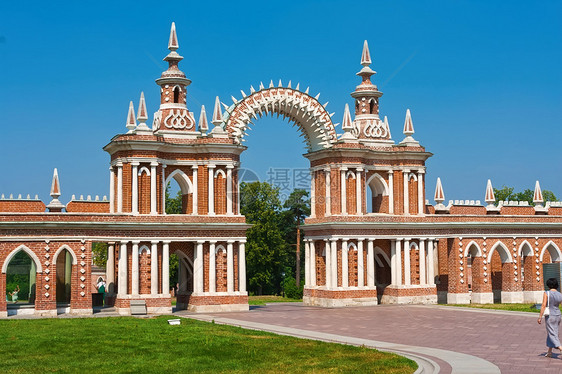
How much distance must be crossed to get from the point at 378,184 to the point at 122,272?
620 inches

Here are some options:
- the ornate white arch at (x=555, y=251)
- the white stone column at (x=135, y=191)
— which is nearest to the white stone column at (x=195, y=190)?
the white stone column at (x=135, y=191)

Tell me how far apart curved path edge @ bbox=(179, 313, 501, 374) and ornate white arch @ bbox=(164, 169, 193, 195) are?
10615 millimetres

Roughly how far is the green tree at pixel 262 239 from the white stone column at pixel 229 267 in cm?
1894

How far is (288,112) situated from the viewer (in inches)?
1587

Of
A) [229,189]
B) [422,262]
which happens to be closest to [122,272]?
[229,189]

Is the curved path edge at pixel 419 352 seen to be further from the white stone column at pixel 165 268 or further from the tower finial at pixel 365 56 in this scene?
the tower finial at pixel 365 56

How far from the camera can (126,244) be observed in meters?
34.7

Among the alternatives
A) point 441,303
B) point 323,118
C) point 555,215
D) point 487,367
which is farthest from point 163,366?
point 555,215

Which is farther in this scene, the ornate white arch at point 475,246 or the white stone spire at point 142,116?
the ornate white arch at point 475,246

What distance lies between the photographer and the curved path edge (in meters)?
16.4

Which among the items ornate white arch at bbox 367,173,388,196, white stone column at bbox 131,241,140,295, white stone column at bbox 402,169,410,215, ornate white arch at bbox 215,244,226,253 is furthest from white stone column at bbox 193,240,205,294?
white stone column at bbox 402,169,410,215

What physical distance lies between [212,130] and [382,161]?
33.6ft

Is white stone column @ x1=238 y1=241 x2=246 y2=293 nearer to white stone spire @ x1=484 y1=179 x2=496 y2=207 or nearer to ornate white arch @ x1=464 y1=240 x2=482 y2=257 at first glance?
ornate white arch @ x1=464 y1=240 x2=482 y2=257

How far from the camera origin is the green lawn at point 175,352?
17250 mm
